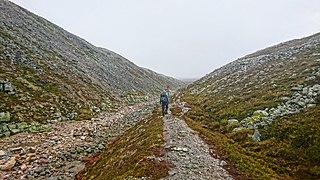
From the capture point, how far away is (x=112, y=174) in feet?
63.0

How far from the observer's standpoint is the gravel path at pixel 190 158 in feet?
57.0

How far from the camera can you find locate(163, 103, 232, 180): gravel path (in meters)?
17.4

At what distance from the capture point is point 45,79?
5878 cm

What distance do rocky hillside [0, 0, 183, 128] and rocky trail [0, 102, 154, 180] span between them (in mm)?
5515

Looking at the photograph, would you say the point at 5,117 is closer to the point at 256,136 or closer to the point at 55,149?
the point at 55,149

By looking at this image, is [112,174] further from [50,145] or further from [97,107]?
[97,107]

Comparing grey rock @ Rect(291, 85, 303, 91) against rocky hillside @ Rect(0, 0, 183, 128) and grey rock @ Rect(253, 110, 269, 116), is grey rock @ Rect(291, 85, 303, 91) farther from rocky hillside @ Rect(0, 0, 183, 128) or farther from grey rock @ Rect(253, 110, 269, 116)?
rocky hillside @ Rect(0, 0, 183, 128)

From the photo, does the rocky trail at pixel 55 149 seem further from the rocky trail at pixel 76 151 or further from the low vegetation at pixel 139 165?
the low vegetation at pixel 139 165

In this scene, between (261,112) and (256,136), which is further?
(261,112)

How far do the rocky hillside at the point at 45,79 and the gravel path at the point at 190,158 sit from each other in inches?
1037

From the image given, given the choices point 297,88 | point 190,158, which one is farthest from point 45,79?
point 190,158

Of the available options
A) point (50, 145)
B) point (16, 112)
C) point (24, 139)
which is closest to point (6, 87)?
point (16, 112)

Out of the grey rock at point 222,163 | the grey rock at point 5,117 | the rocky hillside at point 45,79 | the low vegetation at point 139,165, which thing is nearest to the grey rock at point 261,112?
the low vegetation at point 139,165

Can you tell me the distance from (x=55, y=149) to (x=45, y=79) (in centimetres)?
3037
